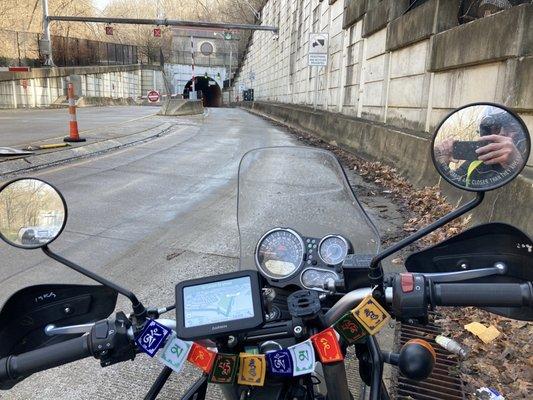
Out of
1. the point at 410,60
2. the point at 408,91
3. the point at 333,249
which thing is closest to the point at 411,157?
the point at 408,91

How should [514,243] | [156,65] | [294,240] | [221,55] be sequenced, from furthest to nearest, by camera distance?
[221,55] → [156,65] → [294,240] → [514,243]

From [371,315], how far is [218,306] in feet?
1.40

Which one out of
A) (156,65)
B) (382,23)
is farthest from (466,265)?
(156,65)

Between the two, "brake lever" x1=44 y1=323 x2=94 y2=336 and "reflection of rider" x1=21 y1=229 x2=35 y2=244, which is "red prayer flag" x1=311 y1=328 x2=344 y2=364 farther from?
"reflection of rider" x1=21 y1=229 x2=35 y2=244

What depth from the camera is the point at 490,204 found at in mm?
5223

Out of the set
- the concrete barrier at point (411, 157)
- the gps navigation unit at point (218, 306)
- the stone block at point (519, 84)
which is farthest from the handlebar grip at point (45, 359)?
the stone block at point (519, 84)

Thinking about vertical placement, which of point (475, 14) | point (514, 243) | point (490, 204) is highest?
point (475, 14)

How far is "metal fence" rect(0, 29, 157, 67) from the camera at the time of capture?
3188cm

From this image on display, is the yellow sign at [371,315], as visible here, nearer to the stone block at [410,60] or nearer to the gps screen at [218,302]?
the gps screen at [218,302]

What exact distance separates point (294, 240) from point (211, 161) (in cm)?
945

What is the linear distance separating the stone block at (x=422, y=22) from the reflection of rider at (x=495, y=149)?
7.84 meters

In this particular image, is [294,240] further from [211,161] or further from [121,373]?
[211,161]

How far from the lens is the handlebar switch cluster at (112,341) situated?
4.33 feet

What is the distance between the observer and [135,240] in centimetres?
551
